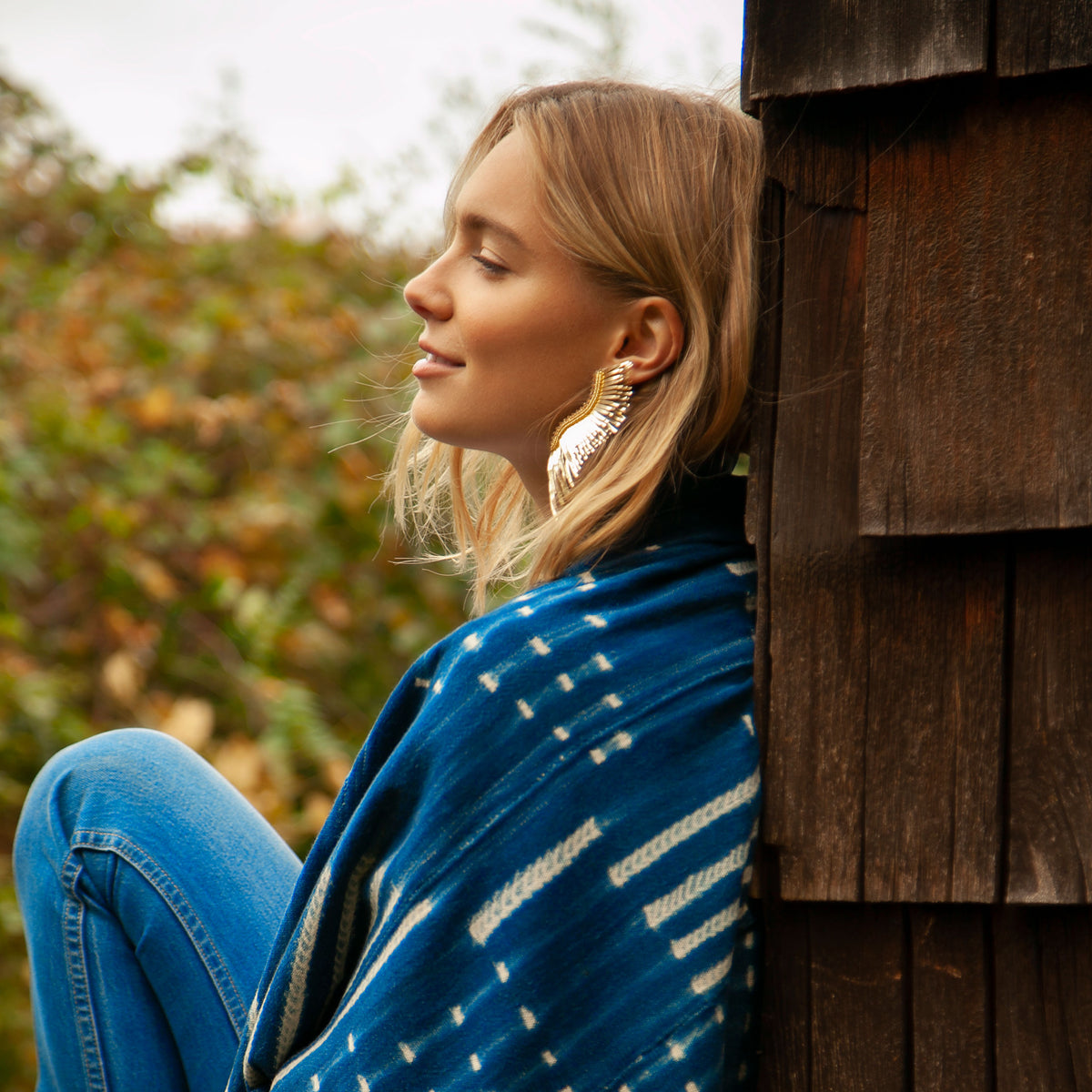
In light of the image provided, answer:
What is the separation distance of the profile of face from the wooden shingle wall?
11.6 inches

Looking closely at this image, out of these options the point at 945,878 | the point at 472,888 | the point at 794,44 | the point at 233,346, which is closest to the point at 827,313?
the point at 794,44

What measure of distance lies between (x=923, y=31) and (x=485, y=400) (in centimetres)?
62

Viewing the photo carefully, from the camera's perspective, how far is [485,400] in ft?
4.61

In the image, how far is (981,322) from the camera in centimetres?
106

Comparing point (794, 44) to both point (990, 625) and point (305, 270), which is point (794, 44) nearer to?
point (990, 625)

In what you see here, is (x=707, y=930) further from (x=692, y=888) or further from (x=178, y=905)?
(x=178, y=905)

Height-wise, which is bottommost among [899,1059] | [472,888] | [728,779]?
[899,1059]

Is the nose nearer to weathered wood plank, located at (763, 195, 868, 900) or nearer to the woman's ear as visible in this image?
the woman's ear

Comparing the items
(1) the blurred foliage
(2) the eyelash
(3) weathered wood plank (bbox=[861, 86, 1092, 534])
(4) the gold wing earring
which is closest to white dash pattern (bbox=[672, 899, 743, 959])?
(3) weathered wood plank (bbox=[861, 86, 1092, 534])

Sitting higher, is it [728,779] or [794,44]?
[794,44]

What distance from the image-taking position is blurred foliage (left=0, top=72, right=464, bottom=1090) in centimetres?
335

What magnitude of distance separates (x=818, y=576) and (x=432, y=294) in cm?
60

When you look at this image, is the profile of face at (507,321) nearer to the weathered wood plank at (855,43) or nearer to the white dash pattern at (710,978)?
the weathered wood plank at (855,43)

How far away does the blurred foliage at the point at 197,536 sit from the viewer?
132 inches
